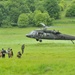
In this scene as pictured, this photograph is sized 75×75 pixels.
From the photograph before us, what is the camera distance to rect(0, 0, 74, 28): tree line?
138 metres

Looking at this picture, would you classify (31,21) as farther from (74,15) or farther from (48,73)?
(48,73)

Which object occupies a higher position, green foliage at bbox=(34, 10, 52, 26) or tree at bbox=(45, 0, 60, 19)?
green foliage at bbox=(34, 10, 52, 26)

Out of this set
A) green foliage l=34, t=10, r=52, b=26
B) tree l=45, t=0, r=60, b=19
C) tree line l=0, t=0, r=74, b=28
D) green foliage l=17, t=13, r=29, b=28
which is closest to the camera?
green foliage l=17, t=13, r=29, b=28

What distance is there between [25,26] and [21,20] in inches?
354

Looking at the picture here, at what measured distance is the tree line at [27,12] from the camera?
13800 cm

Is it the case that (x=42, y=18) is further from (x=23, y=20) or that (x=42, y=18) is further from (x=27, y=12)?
(x=27, y=12)

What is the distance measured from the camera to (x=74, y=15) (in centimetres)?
15138

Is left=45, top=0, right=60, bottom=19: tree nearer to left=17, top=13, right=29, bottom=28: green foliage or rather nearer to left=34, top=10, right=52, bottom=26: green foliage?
left=34, top=10, right=52, bottom=26: green foliage

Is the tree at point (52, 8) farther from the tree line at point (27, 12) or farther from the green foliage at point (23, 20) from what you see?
the green foliage at point (23, 20)

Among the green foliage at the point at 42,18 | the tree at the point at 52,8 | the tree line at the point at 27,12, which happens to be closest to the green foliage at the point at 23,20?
the tree line at the point at 27,12

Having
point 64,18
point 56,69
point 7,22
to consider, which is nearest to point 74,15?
point 64,18

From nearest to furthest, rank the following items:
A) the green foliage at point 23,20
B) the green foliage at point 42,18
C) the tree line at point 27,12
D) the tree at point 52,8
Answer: the green foliage at point 23,20
the tree line at point 27,12
the green foliage at point 42,18
the tree at point 52,8

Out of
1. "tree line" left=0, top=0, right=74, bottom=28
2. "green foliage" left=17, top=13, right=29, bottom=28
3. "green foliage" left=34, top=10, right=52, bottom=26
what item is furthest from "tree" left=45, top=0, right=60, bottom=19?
"green foliage" left=17, top=13, right=29, bottom=28

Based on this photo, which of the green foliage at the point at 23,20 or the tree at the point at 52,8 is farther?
the tree at the point at 52,8
